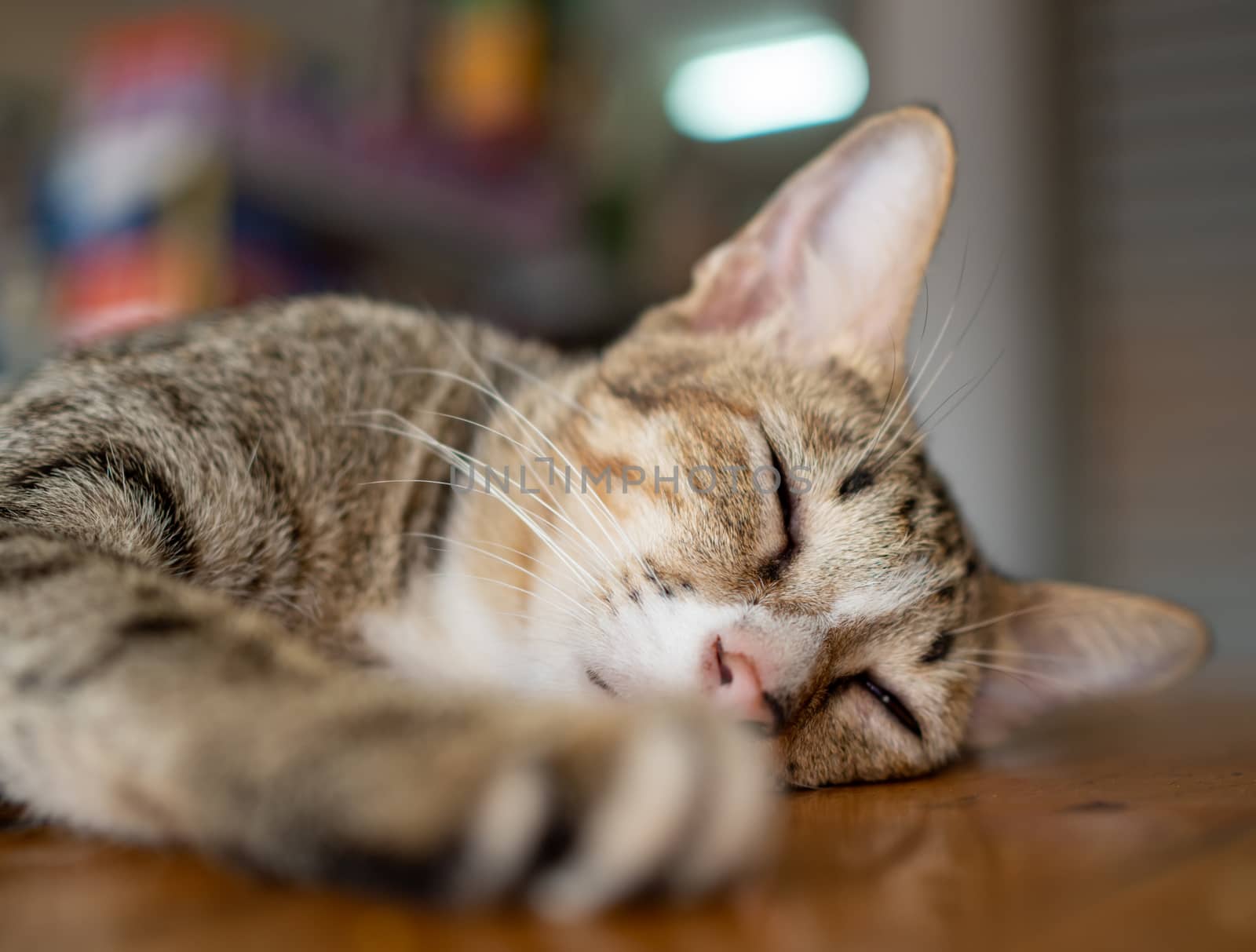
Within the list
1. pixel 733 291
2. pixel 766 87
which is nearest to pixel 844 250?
pixel 733 291

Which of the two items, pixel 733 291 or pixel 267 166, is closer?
pixel 733 291

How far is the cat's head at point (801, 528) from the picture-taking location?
1062 mm

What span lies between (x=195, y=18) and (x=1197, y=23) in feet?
11.4

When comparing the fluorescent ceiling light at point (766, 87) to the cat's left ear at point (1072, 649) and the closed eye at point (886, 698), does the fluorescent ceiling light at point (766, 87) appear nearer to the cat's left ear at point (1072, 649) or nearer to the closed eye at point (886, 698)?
the cat's left ear at point (1072, 649)

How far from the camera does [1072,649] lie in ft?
4.73

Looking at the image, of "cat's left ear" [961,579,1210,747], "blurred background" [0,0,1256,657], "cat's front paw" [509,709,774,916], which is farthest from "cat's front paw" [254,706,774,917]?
"blurred background" [0,0,1256,657]

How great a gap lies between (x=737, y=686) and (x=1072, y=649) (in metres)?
0.70

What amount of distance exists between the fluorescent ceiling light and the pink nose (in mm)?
4315

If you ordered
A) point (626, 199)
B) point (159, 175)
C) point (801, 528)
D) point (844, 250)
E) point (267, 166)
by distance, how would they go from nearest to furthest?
point (801, 528), point (844, 250), point (159, 175), point (267, 166), point (626, 199)

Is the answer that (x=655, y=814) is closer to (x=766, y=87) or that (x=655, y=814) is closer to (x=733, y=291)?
(x=733, y=291)

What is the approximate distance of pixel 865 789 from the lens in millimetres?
1123

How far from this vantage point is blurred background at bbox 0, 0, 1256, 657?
2979 mm

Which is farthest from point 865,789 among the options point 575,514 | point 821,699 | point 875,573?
point 575,514

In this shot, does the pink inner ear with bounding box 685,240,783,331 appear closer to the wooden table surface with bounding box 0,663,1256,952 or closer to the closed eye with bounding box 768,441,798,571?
the closed eye with bounding box 768,441,798,571
